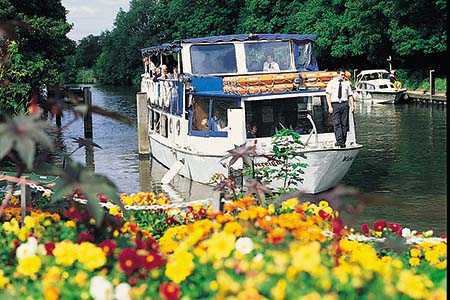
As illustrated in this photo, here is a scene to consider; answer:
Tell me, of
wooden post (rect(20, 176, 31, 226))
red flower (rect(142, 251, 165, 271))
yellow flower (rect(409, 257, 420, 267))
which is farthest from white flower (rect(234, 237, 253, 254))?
wooden post (rect(20, 176, 31, 226))

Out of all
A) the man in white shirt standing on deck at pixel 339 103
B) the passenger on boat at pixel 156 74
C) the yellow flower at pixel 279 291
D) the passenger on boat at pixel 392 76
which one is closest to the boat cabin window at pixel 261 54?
the man in white shirt standing on deck at pixel 339 103

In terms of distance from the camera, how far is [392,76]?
1971 inches

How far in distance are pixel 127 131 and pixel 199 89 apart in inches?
616

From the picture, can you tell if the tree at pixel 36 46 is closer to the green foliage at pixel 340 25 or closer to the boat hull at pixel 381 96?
the boat hull at pixel 381 96

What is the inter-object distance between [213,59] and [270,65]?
126cm

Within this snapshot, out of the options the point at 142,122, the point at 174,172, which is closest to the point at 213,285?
the point at 174,172

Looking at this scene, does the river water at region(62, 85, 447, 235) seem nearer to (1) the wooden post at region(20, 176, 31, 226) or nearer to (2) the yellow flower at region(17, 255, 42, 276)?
(1) the wooden post at region(20, 176, 31, 226)

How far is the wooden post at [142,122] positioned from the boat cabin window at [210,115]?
634cm

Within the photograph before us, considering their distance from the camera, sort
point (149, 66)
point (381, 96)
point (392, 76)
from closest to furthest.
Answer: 1. point (149, 66)
2. point (381, 96)
3. point (392, 76)

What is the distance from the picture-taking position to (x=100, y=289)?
374 centimetres

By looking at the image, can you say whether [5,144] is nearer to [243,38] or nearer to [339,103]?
[339,103]

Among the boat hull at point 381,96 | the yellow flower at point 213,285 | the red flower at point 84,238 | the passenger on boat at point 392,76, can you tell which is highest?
the passenger on boat at point 392,76

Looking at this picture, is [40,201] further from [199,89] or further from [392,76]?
[392,76]

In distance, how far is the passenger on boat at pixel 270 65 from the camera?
728 inches
